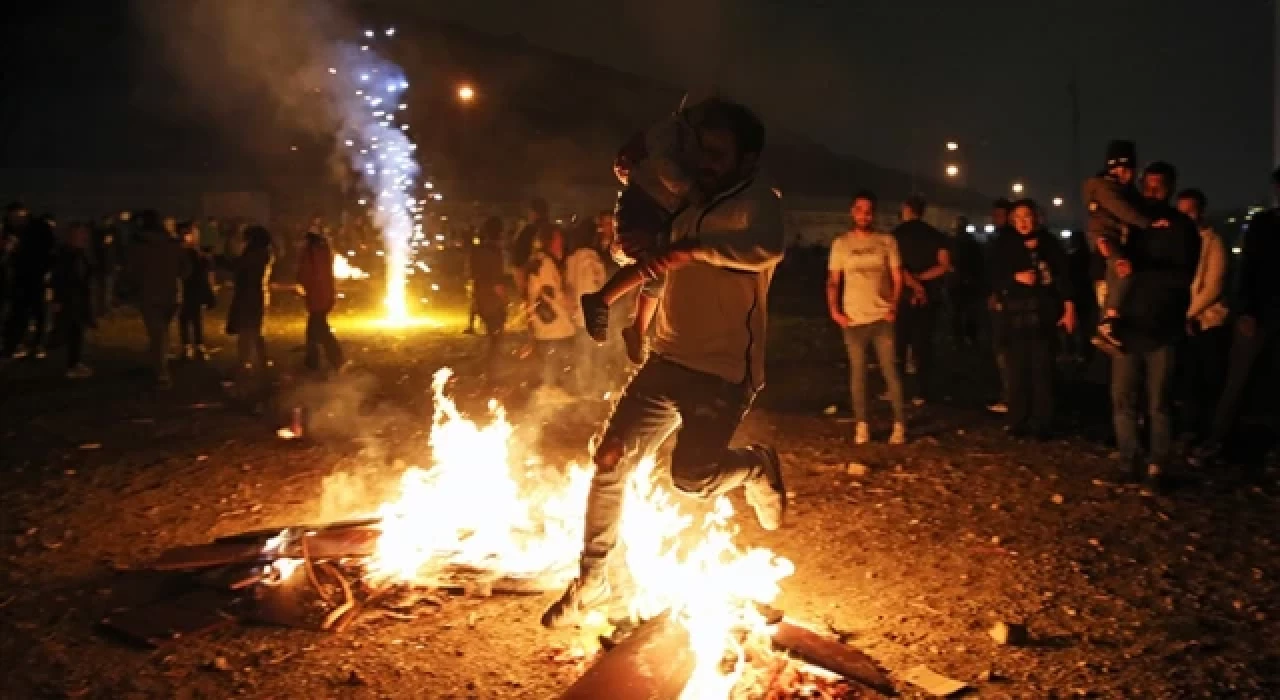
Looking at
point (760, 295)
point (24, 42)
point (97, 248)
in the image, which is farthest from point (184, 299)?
point (24, 42)

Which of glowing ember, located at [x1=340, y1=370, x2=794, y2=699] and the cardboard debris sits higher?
glowing ember, located at [x1=340, y1=370, x2=794, y2=699]

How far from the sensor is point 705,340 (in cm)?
456

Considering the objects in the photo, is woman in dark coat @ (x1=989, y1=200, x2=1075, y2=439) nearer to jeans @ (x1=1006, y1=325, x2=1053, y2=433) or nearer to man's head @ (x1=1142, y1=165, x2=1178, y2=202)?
jeans @ (x1=1006, y1=325, x2=1053, y2=433)

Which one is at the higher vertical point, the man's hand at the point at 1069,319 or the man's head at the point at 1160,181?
the man's head at the point at 1160,181

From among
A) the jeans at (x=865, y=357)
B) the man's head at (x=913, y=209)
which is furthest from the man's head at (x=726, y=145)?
the man's head at (x=913, y=209)

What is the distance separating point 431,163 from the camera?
62.6 m

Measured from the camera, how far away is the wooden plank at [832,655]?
4250 mm

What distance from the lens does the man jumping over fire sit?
4.45 meters

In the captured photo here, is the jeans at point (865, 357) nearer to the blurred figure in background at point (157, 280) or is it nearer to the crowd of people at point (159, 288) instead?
the crowd of people at point (159, 288)

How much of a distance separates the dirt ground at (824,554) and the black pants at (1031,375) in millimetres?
373

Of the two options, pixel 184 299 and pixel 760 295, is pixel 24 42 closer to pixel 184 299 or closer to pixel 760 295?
pixel 184 299

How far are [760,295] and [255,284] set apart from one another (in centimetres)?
949

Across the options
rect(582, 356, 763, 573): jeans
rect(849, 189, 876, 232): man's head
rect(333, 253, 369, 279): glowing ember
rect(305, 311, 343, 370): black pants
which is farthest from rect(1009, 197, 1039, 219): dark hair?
rect(333, 253, 369, 279): glowing ember

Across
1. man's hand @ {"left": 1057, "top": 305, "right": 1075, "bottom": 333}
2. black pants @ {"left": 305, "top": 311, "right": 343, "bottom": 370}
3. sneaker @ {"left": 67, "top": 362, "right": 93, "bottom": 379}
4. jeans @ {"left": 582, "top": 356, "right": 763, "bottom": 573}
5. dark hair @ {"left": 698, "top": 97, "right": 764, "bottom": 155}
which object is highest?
dark hair @ {"left": 698, "top": 97, "right": 764, "bottom": 155}
